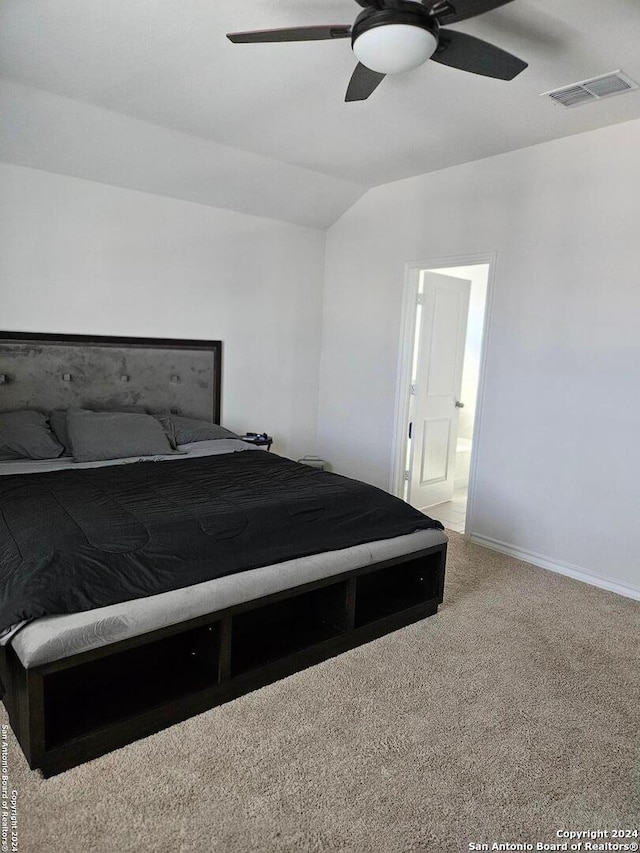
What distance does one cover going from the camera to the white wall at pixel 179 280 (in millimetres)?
3785

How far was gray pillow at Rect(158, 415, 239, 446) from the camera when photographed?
4.06 meters

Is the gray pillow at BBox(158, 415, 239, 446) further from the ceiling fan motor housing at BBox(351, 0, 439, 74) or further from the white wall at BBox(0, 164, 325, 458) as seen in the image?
the ceiling fan motor housing at BBox(351, 0, 439, 74)

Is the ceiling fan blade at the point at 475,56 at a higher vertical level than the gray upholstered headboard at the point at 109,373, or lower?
higher

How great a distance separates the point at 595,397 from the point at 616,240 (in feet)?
3.03

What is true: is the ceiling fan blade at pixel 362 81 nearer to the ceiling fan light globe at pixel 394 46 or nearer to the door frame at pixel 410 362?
the ceiling fan light globe at pixel 394 46

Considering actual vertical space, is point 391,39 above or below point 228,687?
above

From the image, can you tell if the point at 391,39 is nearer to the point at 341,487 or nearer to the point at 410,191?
the point at 341,487

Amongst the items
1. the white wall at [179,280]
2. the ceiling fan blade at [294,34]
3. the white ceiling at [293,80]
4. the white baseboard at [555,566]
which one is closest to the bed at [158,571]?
the white wall at [179,280]

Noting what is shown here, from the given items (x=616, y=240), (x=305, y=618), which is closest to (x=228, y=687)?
(x=305, y=618)

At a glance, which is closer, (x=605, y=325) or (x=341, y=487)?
(x=341, y=487)

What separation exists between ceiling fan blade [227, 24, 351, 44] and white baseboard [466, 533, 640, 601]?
3.20 m

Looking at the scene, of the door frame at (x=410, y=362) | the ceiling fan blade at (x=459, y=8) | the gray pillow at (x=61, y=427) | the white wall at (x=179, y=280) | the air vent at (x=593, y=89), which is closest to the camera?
the ceiling fan blade at (x=459, y=8)

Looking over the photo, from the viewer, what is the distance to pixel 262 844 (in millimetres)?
1636

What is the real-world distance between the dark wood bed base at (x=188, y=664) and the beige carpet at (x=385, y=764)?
7 cm
